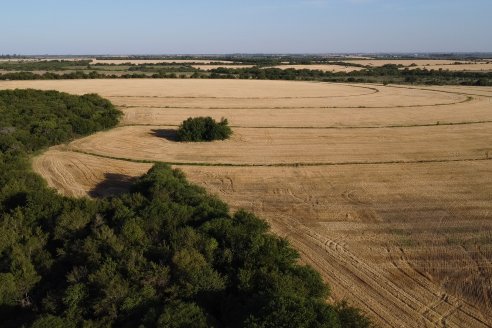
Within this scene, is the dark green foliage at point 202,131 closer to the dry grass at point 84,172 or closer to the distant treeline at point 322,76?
the dry grass at point 84,172

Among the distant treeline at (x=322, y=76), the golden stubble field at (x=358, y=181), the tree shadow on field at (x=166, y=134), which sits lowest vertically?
the golden stubble field at (x=358, y=181)

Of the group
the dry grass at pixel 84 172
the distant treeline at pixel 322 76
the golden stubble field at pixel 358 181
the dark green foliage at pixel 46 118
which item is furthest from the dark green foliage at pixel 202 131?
the distant treeline at pixel 322 76

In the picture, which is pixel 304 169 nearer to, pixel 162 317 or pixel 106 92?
pixel 162 317

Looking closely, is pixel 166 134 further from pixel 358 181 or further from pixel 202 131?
pixel 358 181

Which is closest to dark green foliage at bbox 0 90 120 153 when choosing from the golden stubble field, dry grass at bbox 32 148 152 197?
the golden stubble field

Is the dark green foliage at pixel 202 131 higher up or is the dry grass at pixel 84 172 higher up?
the dark green foliage at pixel 202 131

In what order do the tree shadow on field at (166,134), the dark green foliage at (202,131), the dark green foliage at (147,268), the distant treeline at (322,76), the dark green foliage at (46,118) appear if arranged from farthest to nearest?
1. the distant treeline at (322,76)
2. the tree shadow on field at (166,134)
3. the dark green foliage at (202,131)
4. the dark green foliage at (46,118)
5. the dark green foliage at (147,268)
